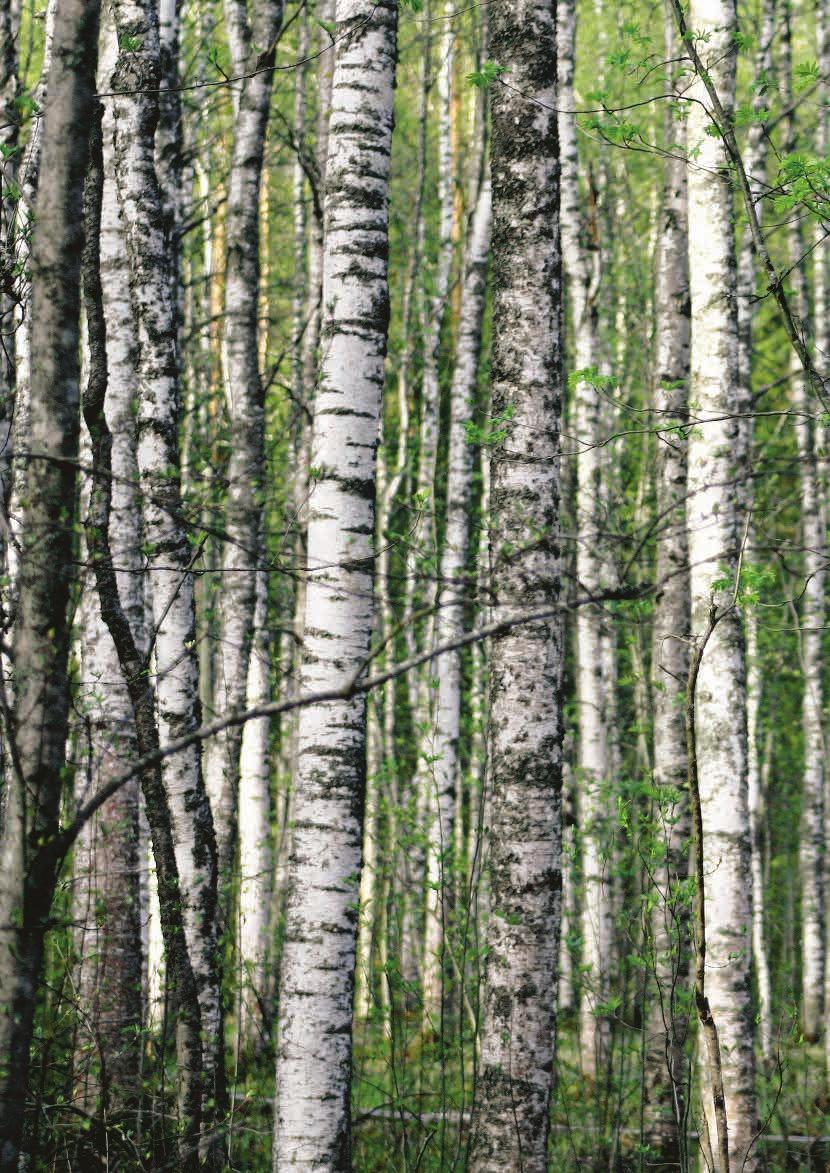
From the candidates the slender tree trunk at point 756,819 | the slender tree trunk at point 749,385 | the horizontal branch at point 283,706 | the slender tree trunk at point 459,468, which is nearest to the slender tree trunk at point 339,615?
the horizontal branch at point 283,706

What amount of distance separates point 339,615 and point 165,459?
5.84 ft

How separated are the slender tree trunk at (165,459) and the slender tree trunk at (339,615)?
1254 mm

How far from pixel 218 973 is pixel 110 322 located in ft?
11.2

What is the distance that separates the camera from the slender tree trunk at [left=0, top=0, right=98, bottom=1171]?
2707 mm

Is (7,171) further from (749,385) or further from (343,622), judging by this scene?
(749,385)

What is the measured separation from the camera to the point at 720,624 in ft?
18.4

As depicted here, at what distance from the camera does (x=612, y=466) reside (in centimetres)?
1317

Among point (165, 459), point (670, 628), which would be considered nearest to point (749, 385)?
point (670, 628)

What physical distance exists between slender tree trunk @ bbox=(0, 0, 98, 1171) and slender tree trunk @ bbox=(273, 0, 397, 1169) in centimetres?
132

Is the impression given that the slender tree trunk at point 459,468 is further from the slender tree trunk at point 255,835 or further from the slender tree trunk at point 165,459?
the slender tree trunk at point 165,459

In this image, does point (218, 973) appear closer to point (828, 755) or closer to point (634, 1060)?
point (634, 1060)

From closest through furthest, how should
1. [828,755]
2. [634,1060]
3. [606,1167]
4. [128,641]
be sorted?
[128,641], [606,1167], [634,1060], [828,755]

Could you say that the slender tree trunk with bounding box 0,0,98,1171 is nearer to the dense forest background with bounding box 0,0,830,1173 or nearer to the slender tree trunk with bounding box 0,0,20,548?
the dense forest background with bounding box 0,0,830,1173

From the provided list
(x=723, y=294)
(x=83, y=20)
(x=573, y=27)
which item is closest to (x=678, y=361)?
(x=723, y=294)
